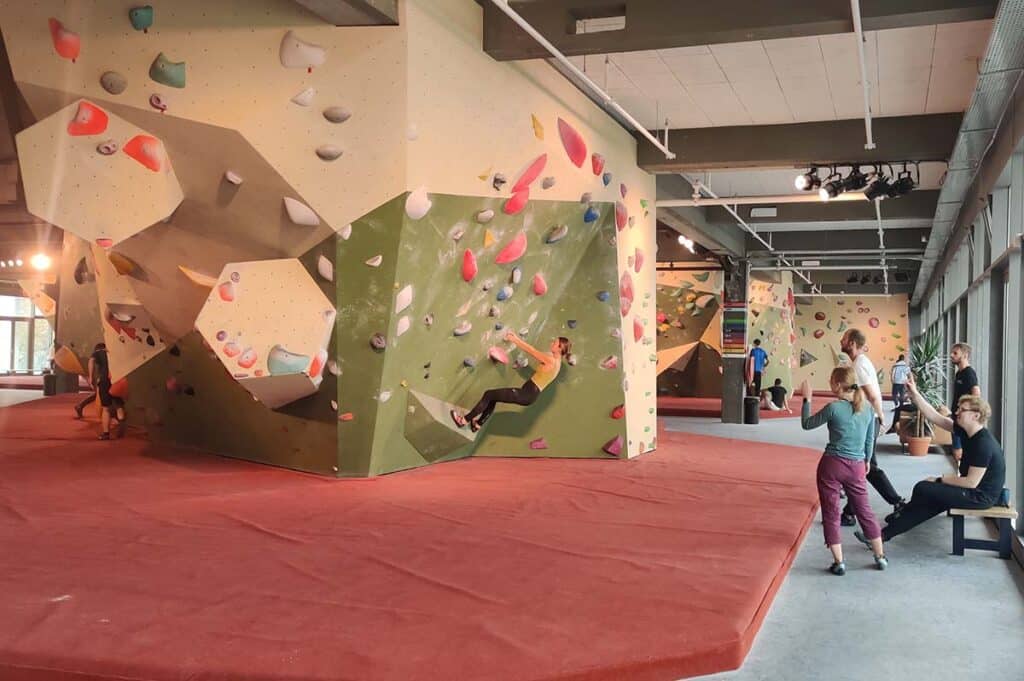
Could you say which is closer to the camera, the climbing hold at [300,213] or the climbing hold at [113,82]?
the climbing hold at [113,82]

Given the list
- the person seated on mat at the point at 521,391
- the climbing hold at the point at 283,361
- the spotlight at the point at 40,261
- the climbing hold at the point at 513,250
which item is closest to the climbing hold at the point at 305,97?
the climbing hold at the point at 283,361

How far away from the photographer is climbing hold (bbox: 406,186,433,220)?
20.6 feet

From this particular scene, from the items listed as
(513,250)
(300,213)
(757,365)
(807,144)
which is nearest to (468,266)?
(513,250)

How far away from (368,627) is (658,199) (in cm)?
826

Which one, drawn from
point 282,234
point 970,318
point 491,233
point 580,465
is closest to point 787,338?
point 970,318

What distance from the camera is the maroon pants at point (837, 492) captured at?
4.95 meters

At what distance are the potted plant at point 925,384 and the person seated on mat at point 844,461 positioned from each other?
228 inches

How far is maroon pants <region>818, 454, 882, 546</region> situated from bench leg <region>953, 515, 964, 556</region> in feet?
2.17

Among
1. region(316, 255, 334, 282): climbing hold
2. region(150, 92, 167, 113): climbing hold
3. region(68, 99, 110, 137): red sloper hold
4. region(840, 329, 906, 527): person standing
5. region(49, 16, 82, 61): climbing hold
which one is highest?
region(49, 16, 82, 61): climbing hold

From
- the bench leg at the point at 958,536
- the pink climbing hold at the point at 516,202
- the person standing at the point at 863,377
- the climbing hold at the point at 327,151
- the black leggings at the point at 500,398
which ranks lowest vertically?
the bench leg at the point at 958,536

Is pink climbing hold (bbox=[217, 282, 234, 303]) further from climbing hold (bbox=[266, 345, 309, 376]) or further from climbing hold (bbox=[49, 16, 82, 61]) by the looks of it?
climbing hold (bbox=[49, 16, 82, 61])

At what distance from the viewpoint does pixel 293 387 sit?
6.98 metres

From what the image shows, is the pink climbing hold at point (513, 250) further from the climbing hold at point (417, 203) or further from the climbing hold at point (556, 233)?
the climbing hold at point (417, 203)

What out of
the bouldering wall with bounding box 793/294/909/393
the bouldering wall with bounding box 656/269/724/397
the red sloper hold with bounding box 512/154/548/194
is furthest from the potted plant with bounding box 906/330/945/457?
the bouldering wall with bounding box 793/294/909/393
